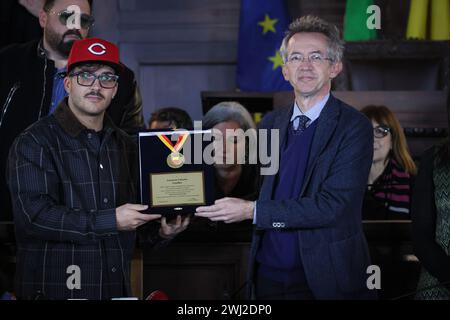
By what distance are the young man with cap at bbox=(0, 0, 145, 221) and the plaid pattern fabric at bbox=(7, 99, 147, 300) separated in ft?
2.51

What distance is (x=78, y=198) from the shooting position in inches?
105

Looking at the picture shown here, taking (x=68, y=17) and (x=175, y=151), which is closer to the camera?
(x=175, y=151)

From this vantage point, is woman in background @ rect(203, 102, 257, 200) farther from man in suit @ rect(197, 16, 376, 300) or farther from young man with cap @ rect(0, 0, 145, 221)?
man in suit @ rect(197, 16, 376, 300)

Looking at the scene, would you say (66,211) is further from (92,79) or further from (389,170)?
(389,170)

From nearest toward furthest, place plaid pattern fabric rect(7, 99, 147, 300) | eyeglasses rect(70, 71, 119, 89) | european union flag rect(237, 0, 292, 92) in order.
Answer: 1. plaid pattern fabric rect(7, 99, 147, 300)
2. eyeglasses rect(70, 71, 119, 89)
3. european union flag rect(237, 0, 292, 92)

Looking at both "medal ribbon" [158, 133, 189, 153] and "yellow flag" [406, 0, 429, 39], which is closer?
"medal ribbon" [158, 133, 189, 153]

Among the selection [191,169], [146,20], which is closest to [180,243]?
[191,169]

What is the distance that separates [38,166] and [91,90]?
0.33m

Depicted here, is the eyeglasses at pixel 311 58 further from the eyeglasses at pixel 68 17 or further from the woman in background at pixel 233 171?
the eyeglasses at pixel 68 17

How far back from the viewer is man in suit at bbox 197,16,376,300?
2.51 metres

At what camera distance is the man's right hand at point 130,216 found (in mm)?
2598

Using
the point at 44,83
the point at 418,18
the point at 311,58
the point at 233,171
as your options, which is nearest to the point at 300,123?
the point at 311,58

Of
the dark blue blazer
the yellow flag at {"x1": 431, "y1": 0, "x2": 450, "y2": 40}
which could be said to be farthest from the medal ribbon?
the yellow flag at {"x1": 431, "y1": 0, "x2": 450, "y2": 40}

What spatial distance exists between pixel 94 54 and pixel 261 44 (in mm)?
2948
